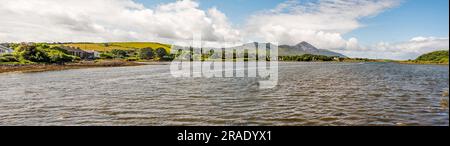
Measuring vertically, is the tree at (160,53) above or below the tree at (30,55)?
above

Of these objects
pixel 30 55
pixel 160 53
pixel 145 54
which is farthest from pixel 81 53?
pixel 30 55

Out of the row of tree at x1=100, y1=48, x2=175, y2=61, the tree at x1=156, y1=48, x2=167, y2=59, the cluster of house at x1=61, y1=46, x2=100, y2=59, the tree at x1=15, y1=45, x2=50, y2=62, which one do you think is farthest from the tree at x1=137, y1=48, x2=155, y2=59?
the tree at x1=15, y1=45, x2=50, y2=62

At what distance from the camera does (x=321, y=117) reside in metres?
16.5

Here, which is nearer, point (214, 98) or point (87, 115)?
point (87, 115)

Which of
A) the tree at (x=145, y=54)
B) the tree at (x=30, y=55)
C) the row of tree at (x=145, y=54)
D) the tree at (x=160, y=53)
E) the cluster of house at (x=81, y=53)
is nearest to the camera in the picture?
the tree at (x=30, y=55)

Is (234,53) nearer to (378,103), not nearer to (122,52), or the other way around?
(122,52)

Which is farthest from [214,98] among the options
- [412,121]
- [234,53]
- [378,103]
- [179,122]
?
[234,53]

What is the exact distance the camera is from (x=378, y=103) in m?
21.5

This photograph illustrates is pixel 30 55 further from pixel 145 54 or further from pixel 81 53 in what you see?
pixel 145 54

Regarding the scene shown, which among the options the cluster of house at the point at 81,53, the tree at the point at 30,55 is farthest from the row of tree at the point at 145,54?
the tree at the point at 30,55

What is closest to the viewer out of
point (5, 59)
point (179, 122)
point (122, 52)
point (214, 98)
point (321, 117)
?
point (179, 122)

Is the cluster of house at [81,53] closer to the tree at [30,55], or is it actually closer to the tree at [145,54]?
the tree at [145,54]
